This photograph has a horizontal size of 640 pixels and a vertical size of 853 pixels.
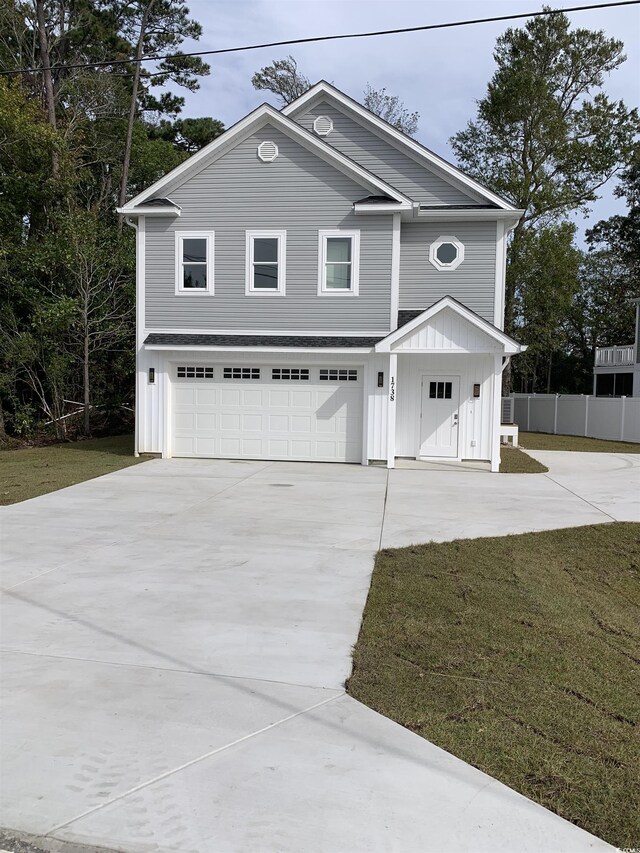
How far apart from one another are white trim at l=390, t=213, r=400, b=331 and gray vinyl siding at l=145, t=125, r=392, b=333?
0.35 feet

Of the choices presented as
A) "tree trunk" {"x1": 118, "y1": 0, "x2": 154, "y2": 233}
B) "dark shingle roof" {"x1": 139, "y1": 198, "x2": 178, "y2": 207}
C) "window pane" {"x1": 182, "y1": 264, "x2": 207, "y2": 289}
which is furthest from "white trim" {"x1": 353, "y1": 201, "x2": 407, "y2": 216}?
"tree trunk" {"x1": 118, "y1": 0, "x2": 154, "y2": 233}

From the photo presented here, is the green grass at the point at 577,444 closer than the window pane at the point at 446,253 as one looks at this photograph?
No

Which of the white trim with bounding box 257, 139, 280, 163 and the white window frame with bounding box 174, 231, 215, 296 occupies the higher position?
the white trim with bounding box 257, 139, 280, 163

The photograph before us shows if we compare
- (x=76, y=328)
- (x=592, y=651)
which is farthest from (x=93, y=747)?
(x=76, y=328)

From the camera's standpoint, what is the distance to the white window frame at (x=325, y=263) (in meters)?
15.4

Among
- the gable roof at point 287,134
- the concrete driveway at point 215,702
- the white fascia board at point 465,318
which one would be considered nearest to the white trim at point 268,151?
the gable roof at point 287,134

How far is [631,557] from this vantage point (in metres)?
8.38

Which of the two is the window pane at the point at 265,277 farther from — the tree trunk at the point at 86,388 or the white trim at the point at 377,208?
the tree trunk at the point at 86,388

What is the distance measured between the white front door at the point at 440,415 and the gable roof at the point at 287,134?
4143 mm

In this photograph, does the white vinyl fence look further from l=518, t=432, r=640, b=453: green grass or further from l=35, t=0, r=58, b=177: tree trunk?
l=35, t=0, r=58, b=177: tree trunk

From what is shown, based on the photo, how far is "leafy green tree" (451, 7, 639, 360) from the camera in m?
28.9

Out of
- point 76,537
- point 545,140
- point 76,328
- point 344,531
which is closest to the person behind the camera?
point 76,537

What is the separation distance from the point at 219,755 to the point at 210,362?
1312cm

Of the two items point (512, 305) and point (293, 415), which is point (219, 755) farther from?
point (512, 305)
